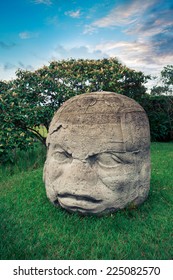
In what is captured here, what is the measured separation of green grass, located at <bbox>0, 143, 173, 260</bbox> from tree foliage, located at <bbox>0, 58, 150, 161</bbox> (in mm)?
3189

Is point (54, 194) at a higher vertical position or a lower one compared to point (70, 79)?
lower

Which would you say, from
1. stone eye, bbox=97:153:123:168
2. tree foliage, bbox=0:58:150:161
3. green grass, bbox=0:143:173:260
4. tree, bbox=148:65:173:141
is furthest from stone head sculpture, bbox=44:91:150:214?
tree, bbox=148:65:173:141

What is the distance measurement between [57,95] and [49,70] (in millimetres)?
1101

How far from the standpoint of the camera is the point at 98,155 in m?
4.12

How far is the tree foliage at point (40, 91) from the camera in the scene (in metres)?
8.34

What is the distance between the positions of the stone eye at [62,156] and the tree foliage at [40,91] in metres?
3.82

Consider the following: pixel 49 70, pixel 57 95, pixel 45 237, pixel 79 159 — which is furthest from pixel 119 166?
pixel 49 70

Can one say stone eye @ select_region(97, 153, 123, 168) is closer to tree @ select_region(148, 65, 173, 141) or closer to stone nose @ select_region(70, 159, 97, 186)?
stone nose @ select_region(70, 159, 97, 186)

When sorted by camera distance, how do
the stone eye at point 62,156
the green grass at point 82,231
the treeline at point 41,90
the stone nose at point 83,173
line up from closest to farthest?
the green grass at point 82,231
the stone nose at point 83,173
the stone eye at point 62,156
the treeline at point 41,90

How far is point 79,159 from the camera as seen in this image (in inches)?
163

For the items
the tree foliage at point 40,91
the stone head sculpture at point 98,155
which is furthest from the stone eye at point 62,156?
the tree foliage at point 40,91

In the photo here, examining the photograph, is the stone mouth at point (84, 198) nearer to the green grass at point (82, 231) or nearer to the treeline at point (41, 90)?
the green grass at point (82, 231)

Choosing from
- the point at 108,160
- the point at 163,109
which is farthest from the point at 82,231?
the point at 163,109
